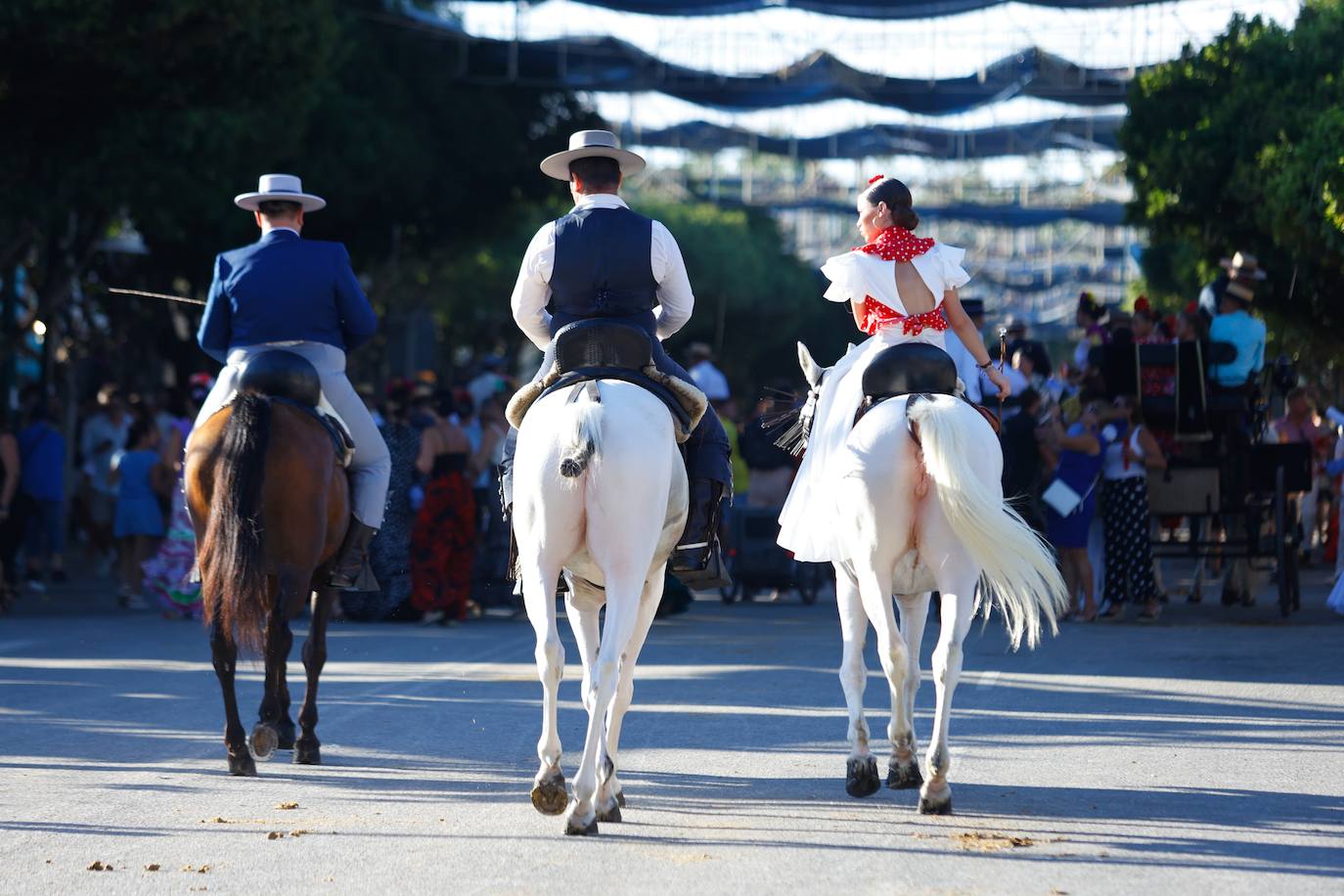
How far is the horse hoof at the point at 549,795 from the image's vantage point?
726 centimetres

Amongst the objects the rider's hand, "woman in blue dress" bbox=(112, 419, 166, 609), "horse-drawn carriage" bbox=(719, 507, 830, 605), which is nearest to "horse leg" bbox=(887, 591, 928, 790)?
the rider's hand

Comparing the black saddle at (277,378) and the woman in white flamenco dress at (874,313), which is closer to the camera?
the woman in white flamenco dress at (874,313)

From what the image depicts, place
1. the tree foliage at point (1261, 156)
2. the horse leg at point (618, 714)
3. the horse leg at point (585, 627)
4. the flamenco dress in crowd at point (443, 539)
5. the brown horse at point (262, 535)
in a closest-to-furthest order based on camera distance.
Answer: the horse leg at point (618, 714) < the horse leg at point (585, 627) < the brown horse at point (262, 535) < the flamenco dress in crowd at point (443, 539) < the tree foliage at point (1261, 156)

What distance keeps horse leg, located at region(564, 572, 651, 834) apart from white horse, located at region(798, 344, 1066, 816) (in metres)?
1.07

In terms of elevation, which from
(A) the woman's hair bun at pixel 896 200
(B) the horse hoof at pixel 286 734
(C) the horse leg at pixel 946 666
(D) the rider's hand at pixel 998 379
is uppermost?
(A) the woman's hair bun at pixel 896 200

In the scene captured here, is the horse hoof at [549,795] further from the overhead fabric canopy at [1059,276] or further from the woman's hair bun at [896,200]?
the overhead fabric canopy at [1059,276]

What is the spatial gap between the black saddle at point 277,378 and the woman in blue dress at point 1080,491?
903cm

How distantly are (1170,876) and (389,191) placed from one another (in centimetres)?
2960

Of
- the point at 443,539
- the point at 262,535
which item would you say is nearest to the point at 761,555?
the point at 443,539

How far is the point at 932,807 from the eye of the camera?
7.55 m

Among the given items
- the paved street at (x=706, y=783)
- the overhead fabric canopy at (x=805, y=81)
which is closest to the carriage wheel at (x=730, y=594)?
the paved street at (x=706, y=783)

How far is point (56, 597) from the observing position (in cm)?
2216

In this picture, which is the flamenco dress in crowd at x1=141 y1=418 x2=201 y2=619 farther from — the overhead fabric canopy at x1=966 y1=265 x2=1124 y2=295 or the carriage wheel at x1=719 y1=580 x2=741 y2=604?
the overhead fabric canopy at x1=966 y1=265 x2=1124 y2=295

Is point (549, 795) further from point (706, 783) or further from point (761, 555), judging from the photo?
point (761, 555)
